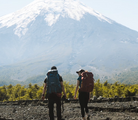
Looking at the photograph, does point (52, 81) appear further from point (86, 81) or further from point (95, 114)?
point (95, 114)

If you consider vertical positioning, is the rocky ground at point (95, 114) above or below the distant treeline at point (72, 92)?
below

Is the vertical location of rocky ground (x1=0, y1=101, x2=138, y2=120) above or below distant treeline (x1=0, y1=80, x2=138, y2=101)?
below

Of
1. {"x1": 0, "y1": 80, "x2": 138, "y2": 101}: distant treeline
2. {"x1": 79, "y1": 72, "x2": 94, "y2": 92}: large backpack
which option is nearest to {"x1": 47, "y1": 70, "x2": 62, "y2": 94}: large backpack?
{"x1": 79, "y1": 72, "x2": 94, "y2": 92}: large backpack

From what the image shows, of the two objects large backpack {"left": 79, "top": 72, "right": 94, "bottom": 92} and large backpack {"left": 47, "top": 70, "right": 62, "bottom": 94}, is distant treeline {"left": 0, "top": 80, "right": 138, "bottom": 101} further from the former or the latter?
large backpack {"left": 47, "top": 70, "right": 62, "bottom": 94}

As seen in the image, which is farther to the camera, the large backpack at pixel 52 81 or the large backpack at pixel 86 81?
the large backpack at pixel 86 81

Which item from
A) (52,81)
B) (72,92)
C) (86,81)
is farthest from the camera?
(72,92)

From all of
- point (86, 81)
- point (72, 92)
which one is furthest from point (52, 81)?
point (72, 92)

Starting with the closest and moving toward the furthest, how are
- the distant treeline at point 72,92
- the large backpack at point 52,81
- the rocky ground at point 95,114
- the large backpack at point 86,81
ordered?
the large backpack at point 52,81 < the large backpack at point 86,81 < the rocky ground at point 95,114 < the distant treeline at point 72,92

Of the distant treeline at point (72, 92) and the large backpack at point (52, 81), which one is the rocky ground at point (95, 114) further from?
the distant treeline at point (72, 92)

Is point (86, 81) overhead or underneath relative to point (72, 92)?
overhead

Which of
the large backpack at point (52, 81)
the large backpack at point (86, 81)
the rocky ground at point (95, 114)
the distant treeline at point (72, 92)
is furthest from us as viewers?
the distant treeline at point (72, 92)

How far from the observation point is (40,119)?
44.3 ft

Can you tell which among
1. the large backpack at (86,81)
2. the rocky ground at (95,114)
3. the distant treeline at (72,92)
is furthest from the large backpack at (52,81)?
the distant treeline at (72,92)

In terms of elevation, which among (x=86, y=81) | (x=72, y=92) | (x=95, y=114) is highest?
(x=86, y=81)
